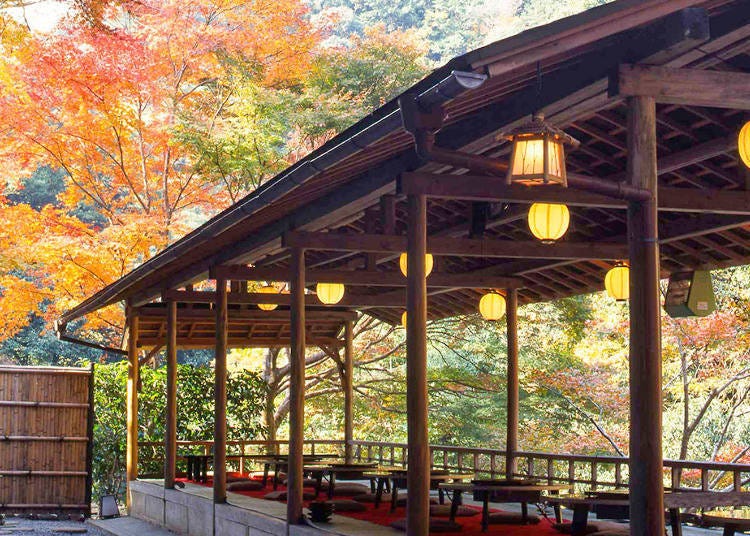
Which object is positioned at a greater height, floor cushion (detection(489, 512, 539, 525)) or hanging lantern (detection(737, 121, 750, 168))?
hanging lantern (detection(737, 121, 750, 168))

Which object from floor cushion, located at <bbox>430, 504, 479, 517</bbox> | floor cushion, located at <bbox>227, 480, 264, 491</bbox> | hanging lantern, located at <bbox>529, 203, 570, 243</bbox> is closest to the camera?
hanging lantern, located at <bbox>529, 203, 570, 243</bbox>

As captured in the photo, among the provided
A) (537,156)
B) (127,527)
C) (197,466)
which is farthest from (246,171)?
(537,156)

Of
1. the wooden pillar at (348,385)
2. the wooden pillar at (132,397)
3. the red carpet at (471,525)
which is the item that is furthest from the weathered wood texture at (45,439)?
the red carpet at (471,525)

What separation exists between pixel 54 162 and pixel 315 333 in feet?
23.6

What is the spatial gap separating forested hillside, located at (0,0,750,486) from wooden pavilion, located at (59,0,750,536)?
541cm

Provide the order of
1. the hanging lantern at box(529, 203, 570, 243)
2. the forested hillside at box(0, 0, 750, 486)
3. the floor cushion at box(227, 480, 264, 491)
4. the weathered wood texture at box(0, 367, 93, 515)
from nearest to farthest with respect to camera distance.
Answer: the hanging lantern at box(529, 203, 570, 243) → the floor cushion at box(227, 480, 264, 491) → the weathered wood texture at box(0, 367, 93, 515) → the forested hillside at box(0, 0, 750, 486)

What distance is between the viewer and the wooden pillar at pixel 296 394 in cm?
965

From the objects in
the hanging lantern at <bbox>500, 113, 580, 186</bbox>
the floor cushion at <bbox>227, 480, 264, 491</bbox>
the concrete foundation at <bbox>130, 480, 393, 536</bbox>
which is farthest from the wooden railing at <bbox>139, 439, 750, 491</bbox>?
the hanging lantern at <bbox>500, 113, 580, 186</bbox>

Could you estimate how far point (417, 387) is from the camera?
729 centimetres

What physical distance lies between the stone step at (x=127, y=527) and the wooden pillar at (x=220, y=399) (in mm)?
2279

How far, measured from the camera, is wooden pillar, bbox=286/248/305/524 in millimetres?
9648

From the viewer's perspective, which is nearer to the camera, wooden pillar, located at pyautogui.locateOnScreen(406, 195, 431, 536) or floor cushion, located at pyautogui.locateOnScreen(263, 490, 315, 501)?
wooden pillar, located at pyautogui.locateOnScreen(406, 195, 431, 536)

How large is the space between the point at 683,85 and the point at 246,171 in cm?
1551

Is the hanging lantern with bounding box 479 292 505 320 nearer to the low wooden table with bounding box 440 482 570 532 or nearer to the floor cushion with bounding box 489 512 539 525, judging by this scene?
the floor cushion with bounding box 489 512 539 525
